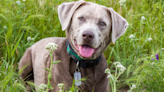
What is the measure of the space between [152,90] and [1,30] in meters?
2.30

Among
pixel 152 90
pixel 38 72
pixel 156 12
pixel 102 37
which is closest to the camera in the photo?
pixel 102 37

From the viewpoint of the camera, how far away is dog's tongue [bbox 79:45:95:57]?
8.64 ft

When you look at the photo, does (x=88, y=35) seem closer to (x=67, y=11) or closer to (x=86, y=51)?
(x=86, y=51)

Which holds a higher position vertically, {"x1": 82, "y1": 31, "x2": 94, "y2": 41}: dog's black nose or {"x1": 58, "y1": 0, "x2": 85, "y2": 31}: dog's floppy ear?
{"x1": 58, "y1": 0, "x2": 85, "y2": 31}: dog's floppy ear

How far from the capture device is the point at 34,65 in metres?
3.41

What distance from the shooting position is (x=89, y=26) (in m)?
2.60

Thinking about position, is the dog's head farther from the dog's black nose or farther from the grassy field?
the grassy field

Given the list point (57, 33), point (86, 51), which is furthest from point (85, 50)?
point (57, 33)

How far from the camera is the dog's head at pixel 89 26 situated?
2.57 meters

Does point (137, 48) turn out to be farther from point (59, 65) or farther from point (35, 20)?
point (35, 20)

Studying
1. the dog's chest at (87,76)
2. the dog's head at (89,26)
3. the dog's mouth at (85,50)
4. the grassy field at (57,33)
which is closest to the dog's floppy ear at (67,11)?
the dog's head at (89,26)

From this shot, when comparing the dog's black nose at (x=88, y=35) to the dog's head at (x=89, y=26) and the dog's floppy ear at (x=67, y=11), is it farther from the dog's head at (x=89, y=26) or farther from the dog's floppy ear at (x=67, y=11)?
the dog's floppy ear at (x=67, y=11)

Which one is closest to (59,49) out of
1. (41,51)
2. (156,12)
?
(41,51)

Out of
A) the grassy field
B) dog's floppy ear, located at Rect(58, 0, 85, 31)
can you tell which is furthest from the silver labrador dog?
the grassy field
